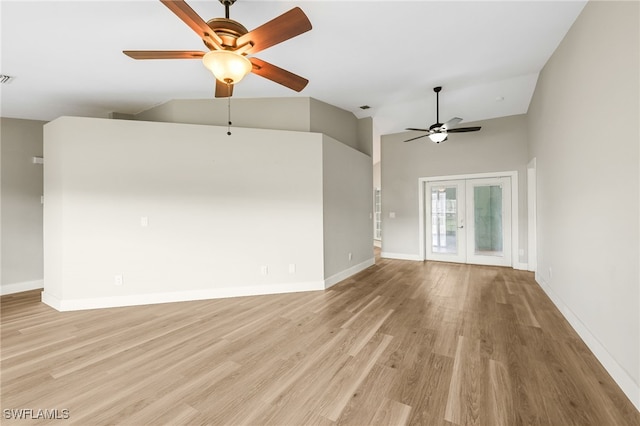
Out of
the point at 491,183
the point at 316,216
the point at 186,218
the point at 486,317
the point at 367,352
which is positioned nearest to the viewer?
the point at 367,352

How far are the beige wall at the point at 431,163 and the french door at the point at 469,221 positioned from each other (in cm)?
28

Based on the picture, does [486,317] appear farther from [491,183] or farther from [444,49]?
[491,183]

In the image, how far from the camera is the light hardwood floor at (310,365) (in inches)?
64.3

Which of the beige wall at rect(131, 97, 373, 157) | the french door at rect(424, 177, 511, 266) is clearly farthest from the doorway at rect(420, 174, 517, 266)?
the beige wall at rect(131, 97, 373, 157)

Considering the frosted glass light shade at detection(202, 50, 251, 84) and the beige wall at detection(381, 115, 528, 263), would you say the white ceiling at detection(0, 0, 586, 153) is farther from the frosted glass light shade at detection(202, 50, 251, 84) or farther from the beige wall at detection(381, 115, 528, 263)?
the beige wall at detection(381, 115, 528, 263)

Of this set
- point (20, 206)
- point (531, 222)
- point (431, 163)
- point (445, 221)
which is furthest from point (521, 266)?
point (20, 206)

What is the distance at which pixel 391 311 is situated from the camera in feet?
10.7

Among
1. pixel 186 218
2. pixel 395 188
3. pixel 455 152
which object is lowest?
pixel 186 218

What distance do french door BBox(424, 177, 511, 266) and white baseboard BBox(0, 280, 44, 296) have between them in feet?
26.2

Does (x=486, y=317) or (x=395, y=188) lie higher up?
(x=395, y=188)

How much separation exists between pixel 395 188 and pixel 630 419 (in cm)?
546

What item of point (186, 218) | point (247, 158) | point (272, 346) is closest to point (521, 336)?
point (272, 346)

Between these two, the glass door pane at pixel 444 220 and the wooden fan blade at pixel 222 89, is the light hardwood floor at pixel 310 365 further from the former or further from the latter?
the glass door pane at pixel 444 220

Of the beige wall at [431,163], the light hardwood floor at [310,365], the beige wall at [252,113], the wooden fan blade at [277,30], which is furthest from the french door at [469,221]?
the wooden fan blade at [277,30]
